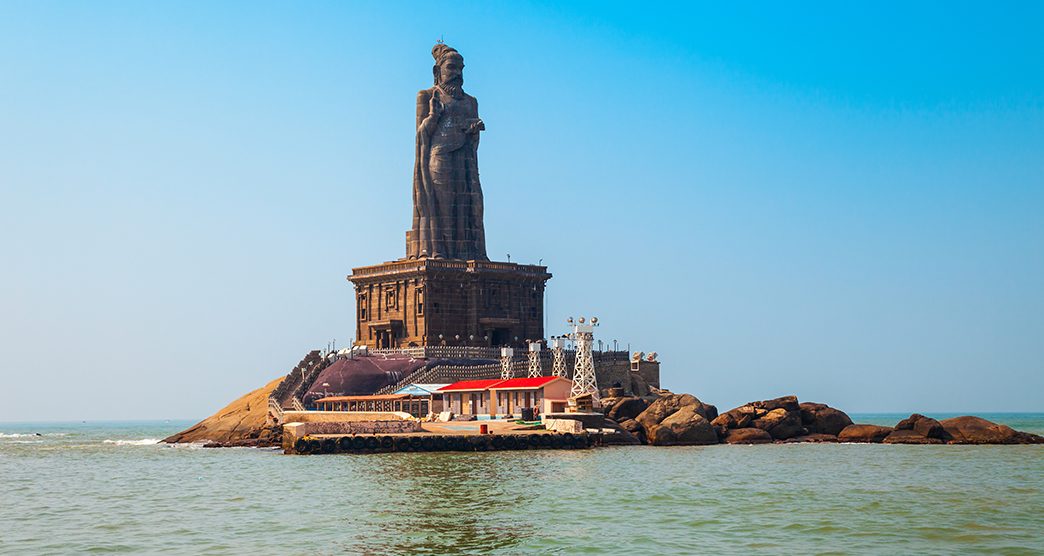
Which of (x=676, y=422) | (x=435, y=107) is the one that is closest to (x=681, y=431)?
(x=676, y=422)

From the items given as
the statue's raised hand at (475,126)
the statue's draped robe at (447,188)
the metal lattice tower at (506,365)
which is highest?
the statue's raised hand at (475,126)

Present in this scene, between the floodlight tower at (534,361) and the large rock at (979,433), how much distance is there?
2508 cm

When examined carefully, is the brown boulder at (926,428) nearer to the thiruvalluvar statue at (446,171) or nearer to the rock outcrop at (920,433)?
the rock outcrop at (920,433)

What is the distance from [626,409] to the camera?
3145 inches

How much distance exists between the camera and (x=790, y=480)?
2090 inches

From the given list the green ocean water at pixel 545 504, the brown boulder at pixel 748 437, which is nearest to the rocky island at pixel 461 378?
the brown boulder at pixel 748 437

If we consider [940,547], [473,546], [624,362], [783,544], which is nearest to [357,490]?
[473,546]

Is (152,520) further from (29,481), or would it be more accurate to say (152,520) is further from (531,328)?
(531,328)

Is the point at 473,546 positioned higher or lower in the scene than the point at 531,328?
lower

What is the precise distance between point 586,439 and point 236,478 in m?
20.6

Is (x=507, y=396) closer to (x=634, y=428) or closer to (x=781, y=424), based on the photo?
(x=634, y=428)

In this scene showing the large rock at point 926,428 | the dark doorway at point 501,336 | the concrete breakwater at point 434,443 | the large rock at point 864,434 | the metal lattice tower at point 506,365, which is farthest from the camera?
the dark doorway at point 501,336

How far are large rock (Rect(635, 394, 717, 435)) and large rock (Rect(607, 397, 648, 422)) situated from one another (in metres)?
0.56

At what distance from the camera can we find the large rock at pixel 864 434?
78000mm
